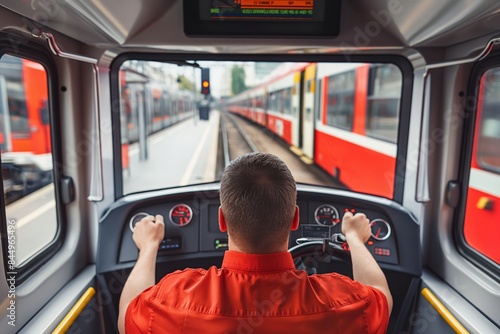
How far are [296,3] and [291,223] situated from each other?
121 centimetres

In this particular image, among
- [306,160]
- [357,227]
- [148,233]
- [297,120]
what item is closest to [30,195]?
[148,233]

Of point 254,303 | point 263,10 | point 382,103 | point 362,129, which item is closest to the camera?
point 254,303

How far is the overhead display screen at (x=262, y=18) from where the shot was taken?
1.96 m

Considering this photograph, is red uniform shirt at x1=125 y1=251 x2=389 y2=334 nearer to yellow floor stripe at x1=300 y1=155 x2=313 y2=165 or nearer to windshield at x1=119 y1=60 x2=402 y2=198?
windshield at x1=119 y1=60 x2=402 y2=198

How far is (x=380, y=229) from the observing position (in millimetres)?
2434

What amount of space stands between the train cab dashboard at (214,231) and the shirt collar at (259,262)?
44.4 inches

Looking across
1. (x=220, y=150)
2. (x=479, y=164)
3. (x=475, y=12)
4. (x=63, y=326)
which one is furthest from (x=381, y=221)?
(x=220, y=150)

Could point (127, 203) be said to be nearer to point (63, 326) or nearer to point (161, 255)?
point (161, 255)

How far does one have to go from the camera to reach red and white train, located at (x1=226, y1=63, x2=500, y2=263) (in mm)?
2529

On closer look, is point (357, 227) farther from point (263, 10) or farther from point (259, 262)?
point (263, 10)

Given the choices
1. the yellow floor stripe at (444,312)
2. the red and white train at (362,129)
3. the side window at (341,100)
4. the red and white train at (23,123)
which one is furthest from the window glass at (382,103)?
the red and white train at (23,123)

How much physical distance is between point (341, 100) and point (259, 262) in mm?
4502

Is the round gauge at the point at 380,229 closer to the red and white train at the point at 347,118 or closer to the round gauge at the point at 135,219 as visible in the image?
the red and white train at the point at 347,118

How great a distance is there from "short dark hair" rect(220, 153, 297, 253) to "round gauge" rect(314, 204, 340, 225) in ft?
4.30
